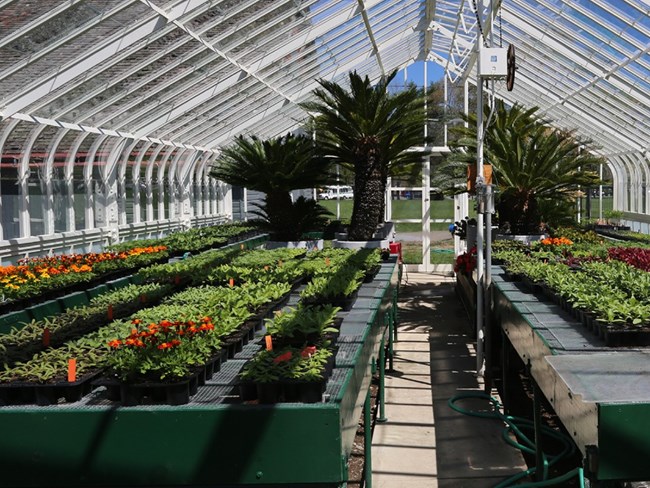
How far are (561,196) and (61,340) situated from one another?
→ 11135 millimetres

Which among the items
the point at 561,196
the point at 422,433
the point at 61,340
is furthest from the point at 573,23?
the point at 61,340

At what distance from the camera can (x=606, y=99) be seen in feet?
51.4

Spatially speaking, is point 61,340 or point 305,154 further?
point 305,154

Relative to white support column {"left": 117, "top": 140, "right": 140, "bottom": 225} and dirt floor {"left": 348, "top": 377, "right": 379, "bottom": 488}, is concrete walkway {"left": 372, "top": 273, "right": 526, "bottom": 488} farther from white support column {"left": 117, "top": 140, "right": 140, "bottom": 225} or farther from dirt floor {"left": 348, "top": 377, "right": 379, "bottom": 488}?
white support column {"left": 117, "top": 140, "right": 140, "bottom": 225}

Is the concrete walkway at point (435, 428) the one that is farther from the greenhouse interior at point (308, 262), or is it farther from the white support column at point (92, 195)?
the white support column at point (92, 195)

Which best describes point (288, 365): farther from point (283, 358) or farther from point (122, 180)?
point (122, 180)

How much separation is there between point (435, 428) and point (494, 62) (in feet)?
12.0

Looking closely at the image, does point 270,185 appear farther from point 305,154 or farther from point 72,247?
point 72,247

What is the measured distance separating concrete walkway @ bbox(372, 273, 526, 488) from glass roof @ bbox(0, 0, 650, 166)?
3701 mm

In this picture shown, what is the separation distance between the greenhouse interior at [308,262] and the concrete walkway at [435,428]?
0.03 meters

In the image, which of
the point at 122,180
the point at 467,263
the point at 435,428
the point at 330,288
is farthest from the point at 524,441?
the point at 122,180

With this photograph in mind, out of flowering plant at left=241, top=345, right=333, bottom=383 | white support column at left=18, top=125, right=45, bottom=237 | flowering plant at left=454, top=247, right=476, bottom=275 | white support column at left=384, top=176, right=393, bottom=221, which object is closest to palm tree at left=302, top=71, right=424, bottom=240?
flowering plant at left=454, top=247, right=476, bottom=275

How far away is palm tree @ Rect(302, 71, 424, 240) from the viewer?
1359cm

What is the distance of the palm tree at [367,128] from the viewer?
13.6m
